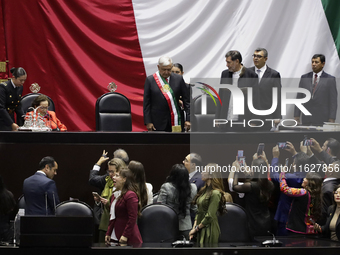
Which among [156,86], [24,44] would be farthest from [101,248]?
[24,44]

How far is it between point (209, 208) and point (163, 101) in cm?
190

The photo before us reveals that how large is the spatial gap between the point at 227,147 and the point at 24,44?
3931 millimetres

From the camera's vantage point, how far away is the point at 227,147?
194 inches

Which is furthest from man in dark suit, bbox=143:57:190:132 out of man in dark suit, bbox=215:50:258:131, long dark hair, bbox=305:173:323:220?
long dark hair, bbox=305:173:323:220

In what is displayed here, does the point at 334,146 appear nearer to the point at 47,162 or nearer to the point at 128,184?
the point at 128,184

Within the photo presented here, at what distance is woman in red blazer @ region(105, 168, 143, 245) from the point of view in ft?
12.8

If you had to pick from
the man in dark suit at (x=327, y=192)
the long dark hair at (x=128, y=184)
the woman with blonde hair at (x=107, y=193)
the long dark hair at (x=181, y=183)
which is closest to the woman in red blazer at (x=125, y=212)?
the long dark hair at (x=128, y=184)

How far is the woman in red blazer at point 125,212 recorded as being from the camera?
12.8 feet

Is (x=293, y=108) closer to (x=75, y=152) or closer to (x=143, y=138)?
(x=143, y=138)

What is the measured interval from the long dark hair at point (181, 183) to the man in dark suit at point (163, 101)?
1.42 meters

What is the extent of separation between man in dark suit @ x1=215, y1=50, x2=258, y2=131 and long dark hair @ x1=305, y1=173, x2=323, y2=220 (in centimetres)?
79

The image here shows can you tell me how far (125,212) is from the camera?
13.1 ft

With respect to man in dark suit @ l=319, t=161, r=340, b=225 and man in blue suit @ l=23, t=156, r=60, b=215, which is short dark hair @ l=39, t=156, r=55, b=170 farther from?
man in dark suit @ l=319, t=161, r=340, b=225

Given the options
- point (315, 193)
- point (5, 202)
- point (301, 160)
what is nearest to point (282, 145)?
point (301, 160)
